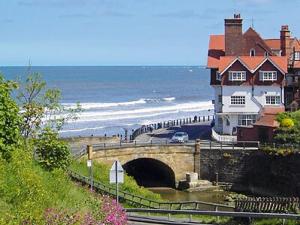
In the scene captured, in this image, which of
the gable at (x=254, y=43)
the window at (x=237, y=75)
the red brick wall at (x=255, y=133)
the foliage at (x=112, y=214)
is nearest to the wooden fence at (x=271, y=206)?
the foliage at (x=112, y=214)

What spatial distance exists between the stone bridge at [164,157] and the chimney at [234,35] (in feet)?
55.6

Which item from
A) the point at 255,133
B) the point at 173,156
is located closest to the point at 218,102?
the point at 255,133

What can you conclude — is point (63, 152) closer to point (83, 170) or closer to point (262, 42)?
point (83, 170)

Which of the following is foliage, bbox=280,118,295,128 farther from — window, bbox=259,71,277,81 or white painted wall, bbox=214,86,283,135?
window, bbox=259,71,277,81

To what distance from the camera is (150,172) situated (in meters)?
58.3

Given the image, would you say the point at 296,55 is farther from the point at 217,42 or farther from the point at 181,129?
the point at 181,129

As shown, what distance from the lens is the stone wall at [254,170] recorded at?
1895 inches

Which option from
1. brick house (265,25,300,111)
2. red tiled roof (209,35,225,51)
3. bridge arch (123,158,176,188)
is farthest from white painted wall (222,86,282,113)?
bridge arch (123,158,176,188)

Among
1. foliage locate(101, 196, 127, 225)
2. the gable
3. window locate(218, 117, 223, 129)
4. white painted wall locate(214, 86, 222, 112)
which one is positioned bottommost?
foliage locate(101, 196, 127, 225)

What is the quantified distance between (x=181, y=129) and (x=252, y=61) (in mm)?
11650

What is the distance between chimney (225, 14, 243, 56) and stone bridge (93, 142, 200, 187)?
1696 centimetres

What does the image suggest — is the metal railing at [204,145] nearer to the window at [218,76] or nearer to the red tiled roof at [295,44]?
the window at [218,76]

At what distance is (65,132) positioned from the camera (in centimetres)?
8531

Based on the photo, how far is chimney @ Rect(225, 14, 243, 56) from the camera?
66312mm
